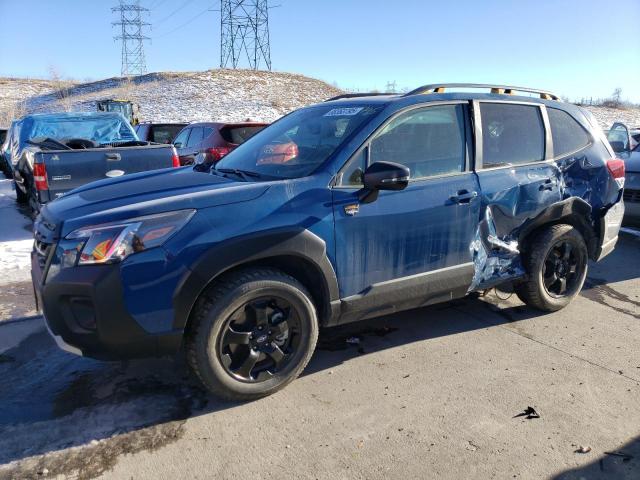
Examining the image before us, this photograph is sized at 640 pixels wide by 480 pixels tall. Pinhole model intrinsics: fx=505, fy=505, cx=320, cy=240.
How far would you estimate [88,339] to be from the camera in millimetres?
2723

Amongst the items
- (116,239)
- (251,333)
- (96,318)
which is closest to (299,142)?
(251,333)

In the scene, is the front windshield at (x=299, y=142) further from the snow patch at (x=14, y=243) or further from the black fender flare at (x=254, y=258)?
the snow patch at (x=14, y=243)

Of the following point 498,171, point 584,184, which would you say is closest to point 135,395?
point 498,171

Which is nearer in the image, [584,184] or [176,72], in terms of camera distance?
[584,184]

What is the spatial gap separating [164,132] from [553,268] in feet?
40.0

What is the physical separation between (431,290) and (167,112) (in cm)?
3354

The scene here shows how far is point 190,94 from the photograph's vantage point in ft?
125

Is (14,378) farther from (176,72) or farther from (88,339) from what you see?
(176,72)

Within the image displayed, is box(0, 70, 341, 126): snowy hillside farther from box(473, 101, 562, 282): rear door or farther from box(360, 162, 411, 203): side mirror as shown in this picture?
box(360, 162, 411, 203): side mirror

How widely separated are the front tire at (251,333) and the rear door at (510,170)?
155 cm

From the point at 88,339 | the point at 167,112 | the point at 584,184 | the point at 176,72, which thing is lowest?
the point at 88,339

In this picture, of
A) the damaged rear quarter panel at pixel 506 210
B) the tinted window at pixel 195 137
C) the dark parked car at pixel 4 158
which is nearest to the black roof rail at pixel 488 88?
the damaged rear quarter panel at pixel 506 210

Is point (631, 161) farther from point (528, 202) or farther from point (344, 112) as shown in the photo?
point (344, 112)

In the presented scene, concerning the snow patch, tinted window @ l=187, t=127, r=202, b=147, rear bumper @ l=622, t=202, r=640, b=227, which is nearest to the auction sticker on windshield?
the snow patch
